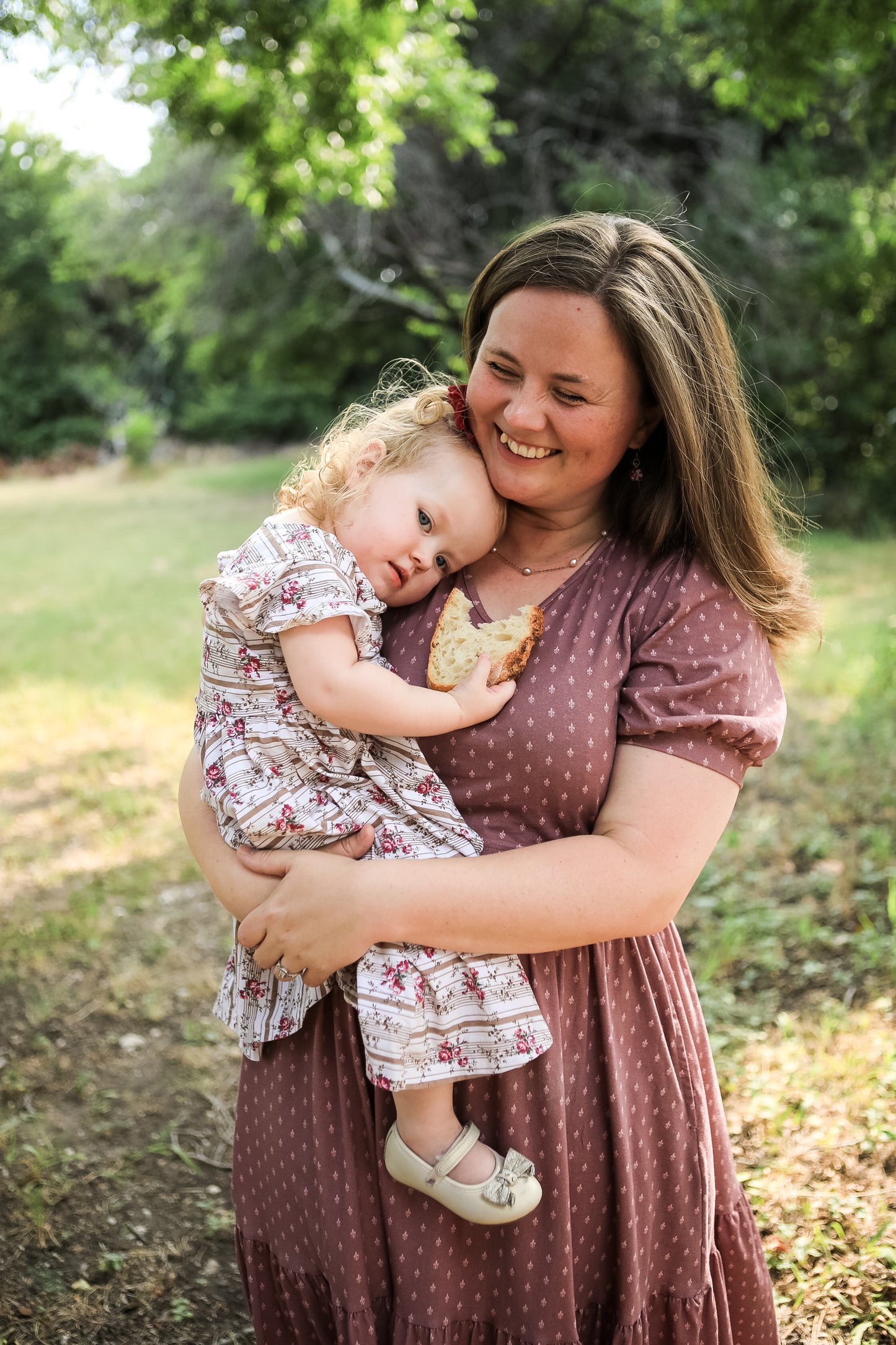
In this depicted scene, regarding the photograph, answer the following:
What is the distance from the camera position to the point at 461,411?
1802mm

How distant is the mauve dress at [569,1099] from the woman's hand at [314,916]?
187 millimetres

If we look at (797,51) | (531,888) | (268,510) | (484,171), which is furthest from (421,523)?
(268,510)

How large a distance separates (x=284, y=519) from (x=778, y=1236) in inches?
73.3

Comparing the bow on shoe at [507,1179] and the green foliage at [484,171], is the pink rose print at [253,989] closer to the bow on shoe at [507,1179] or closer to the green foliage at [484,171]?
the bow on shoe at [507,1179]

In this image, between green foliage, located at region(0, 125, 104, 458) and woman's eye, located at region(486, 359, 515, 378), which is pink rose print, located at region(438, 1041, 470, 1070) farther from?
green foliage, located at region(0, 125, 104, 458)

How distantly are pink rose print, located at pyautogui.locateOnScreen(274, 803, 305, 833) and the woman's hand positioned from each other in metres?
0.04

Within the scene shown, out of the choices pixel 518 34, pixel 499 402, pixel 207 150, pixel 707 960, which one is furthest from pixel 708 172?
pixel 499 402

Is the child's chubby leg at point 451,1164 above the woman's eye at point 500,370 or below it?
below

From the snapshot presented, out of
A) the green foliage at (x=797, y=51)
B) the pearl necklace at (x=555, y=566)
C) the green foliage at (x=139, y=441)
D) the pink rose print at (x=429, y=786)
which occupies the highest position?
the green foliage at (x=797, y=51)

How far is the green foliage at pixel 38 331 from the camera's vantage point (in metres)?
28.9

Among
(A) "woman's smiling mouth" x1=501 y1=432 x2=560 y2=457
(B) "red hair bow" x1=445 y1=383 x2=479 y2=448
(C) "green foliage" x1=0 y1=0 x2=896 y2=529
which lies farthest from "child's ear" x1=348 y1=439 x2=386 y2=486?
(C) "green foliage" x1=0 y1=0 x2=896 y2=529

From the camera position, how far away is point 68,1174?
104 inches

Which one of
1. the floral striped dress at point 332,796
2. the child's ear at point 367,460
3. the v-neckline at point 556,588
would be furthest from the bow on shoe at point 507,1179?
the child's ear at point 367,460

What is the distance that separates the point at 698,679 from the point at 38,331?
34074 mm
